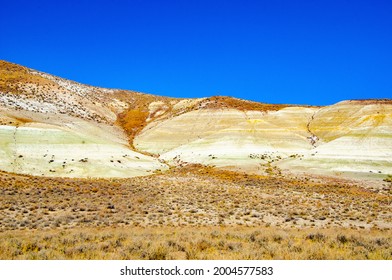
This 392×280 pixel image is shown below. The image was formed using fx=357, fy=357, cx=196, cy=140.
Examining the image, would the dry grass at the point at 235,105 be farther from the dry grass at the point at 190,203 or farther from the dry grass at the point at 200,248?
the dry grass at the point at 200,248

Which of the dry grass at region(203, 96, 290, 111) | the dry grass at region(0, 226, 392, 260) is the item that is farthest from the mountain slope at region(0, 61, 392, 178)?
the dry grass at region(0, 226, 392, 260)

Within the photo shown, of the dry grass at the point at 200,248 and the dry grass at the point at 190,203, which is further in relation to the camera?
the dry grass at the point at 190,203

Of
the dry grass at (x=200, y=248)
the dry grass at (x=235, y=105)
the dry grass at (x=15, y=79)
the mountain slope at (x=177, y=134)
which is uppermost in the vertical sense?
the dry grass at (x=15, y=79)

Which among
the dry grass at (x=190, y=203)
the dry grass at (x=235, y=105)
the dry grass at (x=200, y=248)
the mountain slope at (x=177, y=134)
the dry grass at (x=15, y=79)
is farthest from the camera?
the dry grass at (x=235, y=105)

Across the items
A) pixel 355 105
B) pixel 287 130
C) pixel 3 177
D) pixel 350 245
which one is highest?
pixel 355 105

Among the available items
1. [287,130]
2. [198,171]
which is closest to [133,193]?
[198,171]

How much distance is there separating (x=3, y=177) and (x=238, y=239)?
29012mm

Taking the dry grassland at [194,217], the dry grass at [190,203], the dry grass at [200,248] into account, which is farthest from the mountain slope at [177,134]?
the dry grass at [200,248]

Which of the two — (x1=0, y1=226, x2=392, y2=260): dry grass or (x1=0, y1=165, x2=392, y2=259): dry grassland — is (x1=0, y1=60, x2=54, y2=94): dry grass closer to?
(x1=0, y1=165, x2=392, y2=259): dry grassland

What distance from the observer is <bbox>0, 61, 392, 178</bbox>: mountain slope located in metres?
47.3

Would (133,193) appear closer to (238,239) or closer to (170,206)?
(170,206)

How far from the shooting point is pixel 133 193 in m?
32.0

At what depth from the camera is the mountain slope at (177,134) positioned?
47.3m
